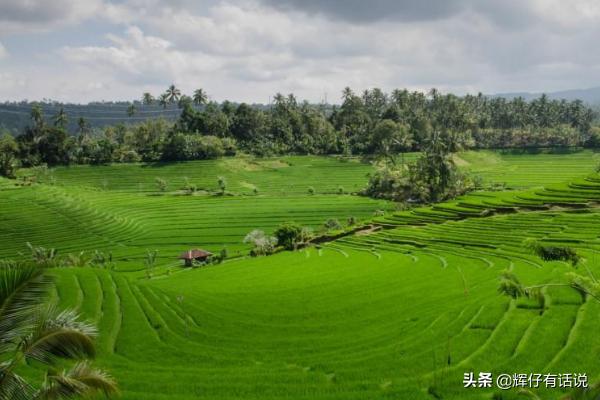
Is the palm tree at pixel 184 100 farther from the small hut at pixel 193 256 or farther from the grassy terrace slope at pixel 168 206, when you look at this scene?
the small hut at pixel 193 256

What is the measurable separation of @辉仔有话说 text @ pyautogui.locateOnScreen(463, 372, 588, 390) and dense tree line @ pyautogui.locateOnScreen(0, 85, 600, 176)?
94780 mm

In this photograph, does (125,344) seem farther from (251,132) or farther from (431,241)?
(251,132)

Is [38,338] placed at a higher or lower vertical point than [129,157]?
higher

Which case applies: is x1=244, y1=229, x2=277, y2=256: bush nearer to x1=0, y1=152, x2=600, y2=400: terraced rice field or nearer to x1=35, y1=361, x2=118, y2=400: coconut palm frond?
x1=0, y1=152, x2=600, y2=400: terraced rice field

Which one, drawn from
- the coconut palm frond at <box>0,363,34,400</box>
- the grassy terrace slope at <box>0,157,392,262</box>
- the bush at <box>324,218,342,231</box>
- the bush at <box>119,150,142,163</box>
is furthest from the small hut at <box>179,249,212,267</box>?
the bush at <box>119,150,142,163</box>

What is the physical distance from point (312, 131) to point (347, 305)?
123 metres

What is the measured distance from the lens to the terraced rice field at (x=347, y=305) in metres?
18.9

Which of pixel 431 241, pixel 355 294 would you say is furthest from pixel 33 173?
pixel 355 294

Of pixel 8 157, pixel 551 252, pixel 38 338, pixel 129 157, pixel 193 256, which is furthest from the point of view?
pixel 129 157

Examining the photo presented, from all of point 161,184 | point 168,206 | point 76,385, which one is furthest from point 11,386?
point 161,184

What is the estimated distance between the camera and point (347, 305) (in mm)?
30453

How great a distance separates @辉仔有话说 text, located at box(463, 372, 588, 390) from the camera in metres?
16.3

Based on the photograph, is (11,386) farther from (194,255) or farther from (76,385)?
(194,255)

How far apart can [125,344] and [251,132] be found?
5053 inches
